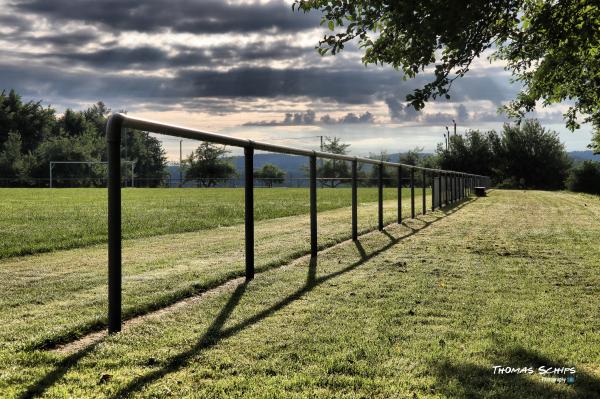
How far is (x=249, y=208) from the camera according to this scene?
204 inches

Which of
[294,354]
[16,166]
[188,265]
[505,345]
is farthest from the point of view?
[16,166]

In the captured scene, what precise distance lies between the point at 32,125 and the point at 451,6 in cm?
7661

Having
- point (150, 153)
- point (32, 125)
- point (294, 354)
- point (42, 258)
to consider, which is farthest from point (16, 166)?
point (294, 354)

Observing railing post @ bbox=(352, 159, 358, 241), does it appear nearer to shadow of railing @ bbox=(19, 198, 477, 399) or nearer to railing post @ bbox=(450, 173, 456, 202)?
shadow of railing @ bbox=(19, 198, 477, 399)

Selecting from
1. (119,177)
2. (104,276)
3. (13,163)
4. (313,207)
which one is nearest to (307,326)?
(119,177)

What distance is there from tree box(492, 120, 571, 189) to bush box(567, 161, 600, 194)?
57.5 feet

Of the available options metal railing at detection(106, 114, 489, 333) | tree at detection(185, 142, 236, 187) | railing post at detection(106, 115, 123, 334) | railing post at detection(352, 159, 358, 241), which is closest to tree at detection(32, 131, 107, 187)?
tree at detection(185, 142, 236, 187)

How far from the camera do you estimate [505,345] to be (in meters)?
3.24

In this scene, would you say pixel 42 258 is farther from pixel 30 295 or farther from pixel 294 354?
pixel 294 354

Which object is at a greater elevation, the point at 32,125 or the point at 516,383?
the point at 32,125

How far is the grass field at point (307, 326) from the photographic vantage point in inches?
104

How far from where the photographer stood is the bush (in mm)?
44219

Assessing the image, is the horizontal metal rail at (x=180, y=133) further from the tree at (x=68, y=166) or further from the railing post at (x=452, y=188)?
the tree at (x=68, y=166)

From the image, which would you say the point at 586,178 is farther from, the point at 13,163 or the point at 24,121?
the point at 24,121
